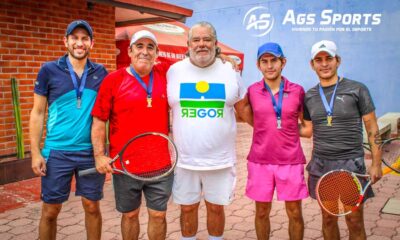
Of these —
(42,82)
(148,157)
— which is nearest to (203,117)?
(148,157)

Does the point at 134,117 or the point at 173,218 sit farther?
the point at 173,218

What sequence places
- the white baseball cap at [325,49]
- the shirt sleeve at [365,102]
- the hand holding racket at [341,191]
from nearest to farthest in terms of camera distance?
the hand holding racket at [341,191] → the shirt sleeve at [365,102] → the white baseball cap at [325,49]

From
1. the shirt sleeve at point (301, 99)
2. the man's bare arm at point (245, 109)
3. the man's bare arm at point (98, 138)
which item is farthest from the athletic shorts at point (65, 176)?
the shirt sleeve at point (301, 99)

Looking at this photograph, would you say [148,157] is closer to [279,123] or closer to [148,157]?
[148,157]

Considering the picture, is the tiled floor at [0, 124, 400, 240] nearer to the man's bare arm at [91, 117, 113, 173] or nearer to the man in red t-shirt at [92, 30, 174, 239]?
the man in red t-shirt at [92, 30, 174, 239]

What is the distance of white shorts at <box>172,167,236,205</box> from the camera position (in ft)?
12.0

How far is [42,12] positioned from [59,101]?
3.76 metres

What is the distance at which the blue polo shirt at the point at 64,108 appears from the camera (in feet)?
11.1

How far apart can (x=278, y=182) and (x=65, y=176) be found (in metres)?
1.87

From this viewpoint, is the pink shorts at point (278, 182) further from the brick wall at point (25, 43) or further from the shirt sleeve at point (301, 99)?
the brick wall at point (25, 43)

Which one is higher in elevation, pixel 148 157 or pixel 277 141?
pixel 277 141

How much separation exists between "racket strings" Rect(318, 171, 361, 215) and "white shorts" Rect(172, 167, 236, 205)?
0.84 metres

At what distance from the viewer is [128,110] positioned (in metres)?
3.27

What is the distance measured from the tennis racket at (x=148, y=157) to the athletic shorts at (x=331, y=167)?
1.24 meters
